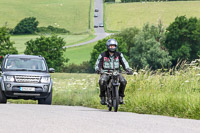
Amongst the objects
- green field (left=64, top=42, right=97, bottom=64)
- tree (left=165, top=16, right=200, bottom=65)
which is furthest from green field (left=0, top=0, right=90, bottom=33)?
tree (left=165, top=16, right=200, bottom=65)

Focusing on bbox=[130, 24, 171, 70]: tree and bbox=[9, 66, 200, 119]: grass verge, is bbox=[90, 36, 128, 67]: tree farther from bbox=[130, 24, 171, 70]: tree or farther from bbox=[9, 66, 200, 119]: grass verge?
bbox=[9, 66, 200, 119]: grass verge

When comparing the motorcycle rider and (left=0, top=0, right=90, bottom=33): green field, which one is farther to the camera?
(left=0, top=0, right=90, bottom=33): green field

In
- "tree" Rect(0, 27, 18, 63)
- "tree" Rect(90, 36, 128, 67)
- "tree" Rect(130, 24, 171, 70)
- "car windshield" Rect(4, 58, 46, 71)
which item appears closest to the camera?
"car windshield" Rect(4, 58, 46, 71)

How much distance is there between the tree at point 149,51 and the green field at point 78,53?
49.1 ft

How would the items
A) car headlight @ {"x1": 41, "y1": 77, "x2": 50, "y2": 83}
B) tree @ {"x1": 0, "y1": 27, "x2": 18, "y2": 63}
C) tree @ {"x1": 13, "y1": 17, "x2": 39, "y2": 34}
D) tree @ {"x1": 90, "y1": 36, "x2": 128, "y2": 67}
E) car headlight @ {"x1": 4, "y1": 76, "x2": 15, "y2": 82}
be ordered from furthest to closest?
1. tree @ {"x1": 13, "y1": 17, "x2": 39, "y2": 34}
2. tree @ {"x1": 90, "y1": 36, "x2": 128, "y2": 67}
3. tree @ {"x1": 0, "y1": 27, "x2": 18, "y2": 63}
4. car headlight @ {"x1": 41, "y1": 77, "x2": 50, "y2": 83}
5. car headlight @ {"x1": 4, "y1": 76, "x2": 15, "y2": 82}

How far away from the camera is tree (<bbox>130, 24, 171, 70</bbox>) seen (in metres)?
98.9

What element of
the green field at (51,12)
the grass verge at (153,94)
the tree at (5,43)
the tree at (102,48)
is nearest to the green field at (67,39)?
the green field at (51,12)

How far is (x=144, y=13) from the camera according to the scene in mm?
151000

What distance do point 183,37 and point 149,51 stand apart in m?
13.9

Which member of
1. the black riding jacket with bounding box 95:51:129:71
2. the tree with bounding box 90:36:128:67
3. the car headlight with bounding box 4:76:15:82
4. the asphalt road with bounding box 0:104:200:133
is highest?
the black riding jacket with bounding box 95:51:129:71

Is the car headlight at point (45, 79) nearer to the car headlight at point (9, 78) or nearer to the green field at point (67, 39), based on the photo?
the car headlight at point (9, 78)

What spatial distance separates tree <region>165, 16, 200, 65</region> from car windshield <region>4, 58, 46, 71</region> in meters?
88.2

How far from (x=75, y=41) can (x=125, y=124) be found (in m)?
125

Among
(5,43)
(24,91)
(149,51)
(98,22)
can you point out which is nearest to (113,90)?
(24,91)
